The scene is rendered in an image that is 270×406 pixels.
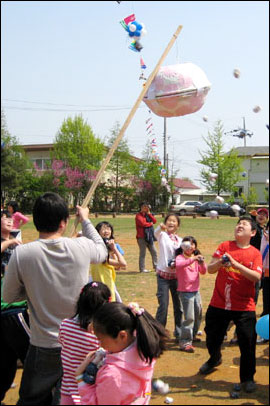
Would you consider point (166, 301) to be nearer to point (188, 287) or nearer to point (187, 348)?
point (188, 287)

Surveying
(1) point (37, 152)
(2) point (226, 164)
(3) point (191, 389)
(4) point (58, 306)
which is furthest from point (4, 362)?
(1) point (37, 152)

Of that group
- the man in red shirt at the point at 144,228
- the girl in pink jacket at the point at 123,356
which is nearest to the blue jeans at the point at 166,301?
the girl in pink jacket at the point at 123,356

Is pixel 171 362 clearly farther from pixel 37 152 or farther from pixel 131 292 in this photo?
pixel 37 152

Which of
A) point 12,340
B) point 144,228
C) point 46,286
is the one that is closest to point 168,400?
point 12,340

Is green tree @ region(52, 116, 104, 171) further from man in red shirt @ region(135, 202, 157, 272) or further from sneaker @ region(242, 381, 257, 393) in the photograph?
sneaker @ region(242, 381, 257, 393)

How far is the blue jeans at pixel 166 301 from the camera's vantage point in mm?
5836

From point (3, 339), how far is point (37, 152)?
50.3 m

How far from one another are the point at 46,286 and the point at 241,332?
241 cm

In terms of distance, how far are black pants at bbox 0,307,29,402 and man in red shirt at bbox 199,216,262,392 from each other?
1.93 metres

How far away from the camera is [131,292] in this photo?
877 cm

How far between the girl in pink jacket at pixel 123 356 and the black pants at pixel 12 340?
45.1 inches

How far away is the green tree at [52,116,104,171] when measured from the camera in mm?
44688

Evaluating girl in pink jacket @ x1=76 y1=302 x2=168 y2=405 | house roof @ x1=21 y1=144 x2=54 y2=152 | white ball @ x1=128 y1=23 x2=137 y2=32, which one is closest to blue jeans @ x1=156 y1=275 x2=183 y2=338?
white ball @ x1=128 y1=23 x2=137 y2=32

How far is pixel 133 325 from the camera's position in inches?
100
